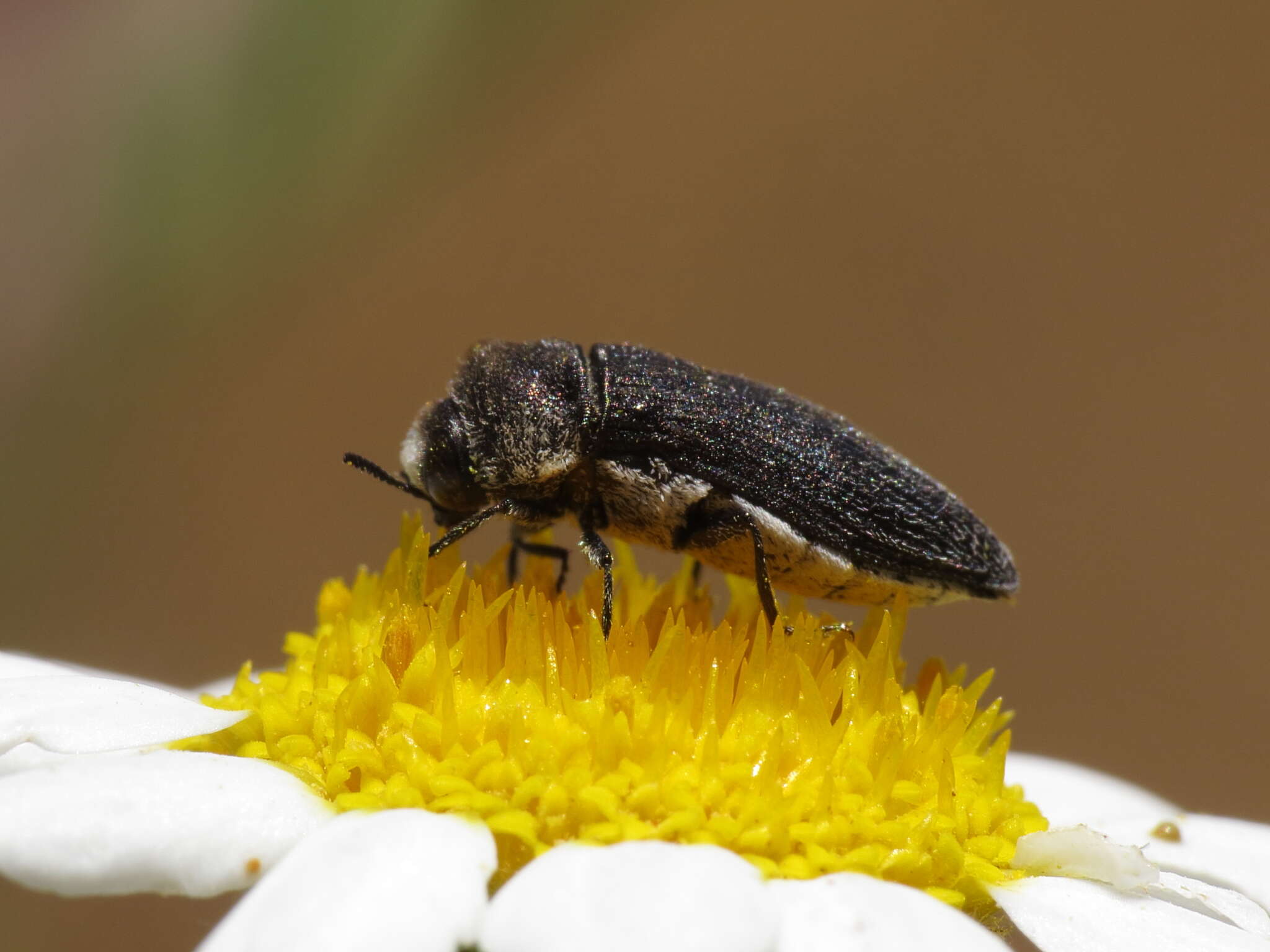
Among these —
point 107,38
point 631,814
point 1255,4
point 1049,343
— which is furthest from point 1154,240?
point 631,814

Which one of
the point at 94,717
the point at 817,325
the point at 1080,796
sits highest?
the point at 817,325

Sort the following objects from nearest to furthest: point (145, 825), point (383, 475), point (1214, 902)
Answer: point (145, 825), point (1214, 902), point (383, 475)

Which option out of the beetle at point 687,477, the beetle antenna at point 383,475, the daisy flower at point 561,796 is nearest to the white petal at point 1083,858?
the daisy flower at point 561,796

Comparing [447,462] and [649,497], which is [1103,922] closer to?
[649,497]

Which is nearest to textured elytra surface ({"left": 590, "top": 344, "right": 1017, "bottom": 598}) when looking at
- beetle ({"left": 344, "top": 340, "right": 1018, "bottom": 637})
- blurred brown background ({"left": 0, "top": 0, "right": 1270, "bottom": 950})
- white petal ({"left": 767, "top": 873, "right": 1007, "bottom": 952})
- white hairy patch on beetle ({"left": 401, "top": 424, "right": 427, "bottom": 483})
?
beetle ({"left": 344, "top": 340, "right": 1018, "bottom": 637})

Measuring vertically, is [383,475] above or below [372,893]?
above

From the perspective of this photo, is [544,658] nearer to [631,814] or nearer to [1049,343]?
[631,814]

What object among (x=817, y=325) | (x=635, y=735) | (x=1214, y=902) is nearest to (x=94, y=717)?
(x=635, y=735)
